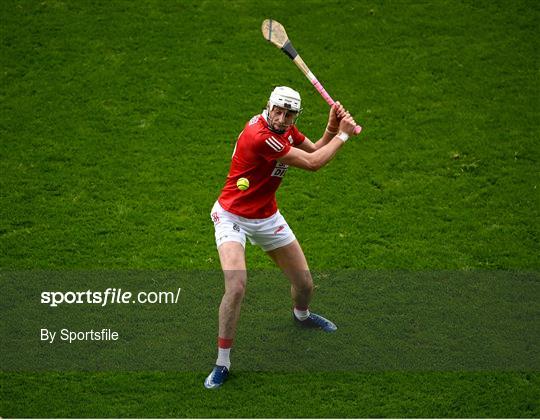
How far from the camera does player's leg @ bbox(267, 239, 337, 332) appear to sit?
755 cm

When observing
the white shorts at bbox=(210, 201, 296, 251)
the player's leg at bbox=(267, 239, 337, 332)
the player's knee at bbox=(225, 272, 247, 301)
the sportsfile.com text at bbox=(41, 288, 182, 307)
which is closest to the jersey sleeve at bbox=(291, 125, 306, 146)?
the white shorts at bbox=(210, 201, 296, 251)

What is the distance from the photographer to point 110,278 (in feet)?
28.4

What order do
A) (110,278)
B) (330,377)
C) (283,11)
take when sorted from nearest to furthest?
(330,377) < (110,278) < (283,11)

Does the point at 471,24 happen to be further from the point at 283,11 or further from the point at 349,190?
the point at 349,190

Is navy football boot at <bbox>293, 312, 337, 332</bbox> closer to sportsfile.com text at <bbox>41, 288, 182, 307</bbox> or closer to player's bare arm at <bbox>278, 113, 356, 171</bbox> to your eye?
sportsfile.com text at <bbox>41, 288, 182, 307</bbox>

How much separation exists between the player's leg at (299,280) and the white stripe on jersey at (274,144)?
103cm

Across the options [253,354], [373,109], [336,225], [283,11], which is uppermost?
[283,11]

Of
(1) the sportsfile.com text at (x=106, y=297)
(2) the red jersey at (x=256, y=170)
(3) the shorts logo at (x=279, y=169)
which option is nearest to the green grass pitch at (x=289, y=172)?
(1) the sportsfile.com text at (x=106, y=297)

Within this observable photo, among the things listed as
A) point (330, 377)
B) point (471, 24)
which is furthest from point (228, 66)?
point (330, 377)

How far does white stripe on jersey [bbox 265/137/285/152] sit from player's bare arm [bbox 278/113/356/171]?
9 centimetres

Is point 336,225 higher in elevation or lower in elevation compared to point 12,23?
lower

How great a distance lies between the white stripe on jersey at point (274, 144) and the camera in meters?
6.96

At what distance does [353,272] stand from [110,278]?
267cm

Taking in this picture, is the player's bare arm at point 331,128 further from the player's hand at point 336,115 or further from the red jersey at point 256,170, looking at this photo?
the red jersey at point 256,170
